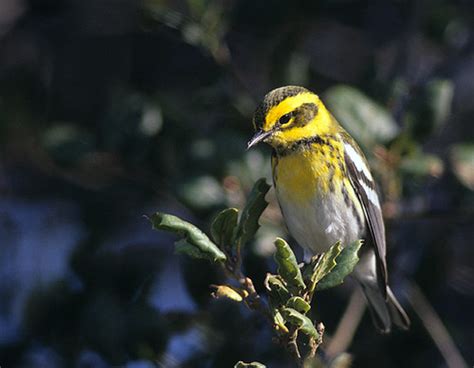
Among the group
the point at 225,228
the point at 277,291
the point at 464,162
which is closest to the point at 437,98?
the point at 464,162

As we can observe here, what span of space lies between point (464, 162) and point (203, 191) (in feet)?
3.61

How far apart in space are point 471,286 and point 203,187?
152 centimetres

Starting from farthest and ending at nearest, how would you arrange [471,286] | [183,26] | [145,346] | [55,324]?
1. [471,286]
2. [183,26]
3. [55,324]
4. [145,346]

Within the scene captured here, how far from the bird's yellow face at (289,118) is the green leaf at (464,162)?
56 centimetres

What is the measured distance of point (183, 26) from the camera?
4242 millimetres

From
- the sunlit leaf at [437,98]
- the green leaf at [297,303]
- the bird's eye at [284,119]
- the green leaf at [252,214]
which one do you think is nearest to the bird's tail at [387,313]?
the sunlit leaf at [437,98]

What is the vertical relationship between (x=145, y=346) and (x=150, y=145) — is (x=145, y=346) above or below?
below

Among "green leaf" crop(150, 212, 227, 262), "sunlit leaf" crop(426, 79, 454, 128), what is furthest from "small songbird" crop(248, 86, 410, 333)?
"green leaf" crop(150, 212, 227, 262)

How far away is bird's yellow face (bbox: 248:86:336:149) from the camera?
12.1ft

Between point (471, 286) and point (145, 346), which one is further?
point (471, 286)

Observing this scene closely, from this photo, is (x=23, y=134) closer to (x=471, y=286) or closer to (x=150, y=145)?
(x=150, y=145)

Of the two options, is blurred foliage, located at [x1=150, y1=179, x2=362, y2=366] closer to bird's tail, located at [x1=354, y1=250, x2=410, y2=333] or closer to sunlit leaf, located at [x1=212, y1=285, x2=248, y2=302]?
sunlit leaf, located at [x1=212, y1=285, x2=248, y2=302]

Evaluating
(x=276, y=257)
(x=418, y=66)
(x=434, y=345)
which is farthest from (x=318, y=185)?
(x=418, y=66)

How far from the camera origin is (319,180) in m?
3.82
